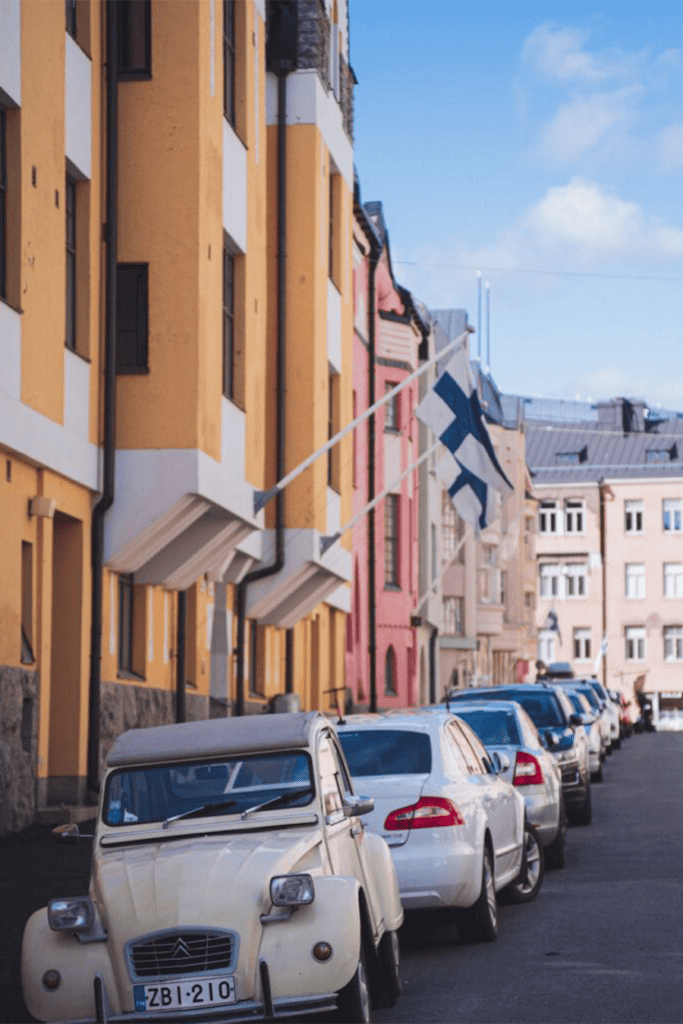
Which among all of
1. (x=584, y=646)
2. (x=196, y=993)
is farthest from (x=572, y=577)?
(x=196, y=993)

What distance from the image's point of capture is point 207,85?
2417 cm

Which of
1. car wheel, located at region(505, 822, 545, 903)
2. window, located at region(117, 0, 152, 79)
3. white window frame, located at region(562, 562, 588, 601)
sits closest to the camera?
car wheel, located at region(505, 822, 545, 903)

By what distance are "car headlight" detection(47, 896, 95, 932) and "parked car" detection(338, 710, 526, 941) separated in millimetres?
4014

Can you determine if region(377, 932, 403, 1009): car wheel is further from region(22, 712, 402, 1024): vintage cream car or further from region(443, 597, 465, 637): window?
region(443, 597, 465, 637): window

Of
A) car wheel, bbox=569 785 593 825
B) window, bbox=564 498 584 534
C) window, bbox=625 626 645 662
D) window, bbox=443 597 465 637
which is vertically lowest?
car wheel, bbox=569 785 593 825

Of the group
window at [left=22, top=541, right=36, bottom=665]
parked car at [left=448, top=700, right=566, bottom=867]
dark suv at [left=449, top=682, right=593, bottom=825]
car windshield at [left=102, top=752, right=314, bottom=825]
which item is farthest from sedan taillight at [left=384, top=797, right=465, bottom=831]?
dark suv at [left=449, top=682, right=593, bottom=825]

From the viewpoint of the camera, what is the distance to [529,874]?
16.3 metres

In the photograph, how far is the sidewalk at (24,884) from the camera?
11.4m

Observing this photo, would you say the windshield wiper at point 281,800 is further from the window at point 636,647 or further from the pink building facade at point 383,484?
the window at point 636,647

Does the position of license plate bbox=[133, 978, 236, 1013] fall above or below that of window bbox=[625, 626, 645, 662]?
below

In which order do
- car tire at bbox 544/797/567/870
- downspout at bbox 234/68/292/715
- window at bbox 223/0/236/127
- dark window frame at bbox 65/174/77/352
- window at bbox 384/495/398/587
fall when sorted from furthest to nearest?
1. window at bbox 384/495/398/587
2. downspout at bbox 234/68/292/715
3. window at bbox 223/0/236/127
4. dark window frame at bbox 65/174/77/352
5. car tire at bbox 544/797/567/870

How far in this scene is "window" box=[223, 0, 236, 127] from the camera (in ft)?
87.6

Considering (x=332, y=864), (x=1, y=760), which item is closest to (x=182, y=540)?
(x=1, y=760)

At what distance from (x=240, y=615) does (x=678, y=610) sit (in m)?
79.9
